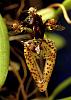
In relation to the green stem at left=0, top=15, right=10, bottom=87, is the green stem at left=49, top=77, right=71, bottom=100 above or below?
below

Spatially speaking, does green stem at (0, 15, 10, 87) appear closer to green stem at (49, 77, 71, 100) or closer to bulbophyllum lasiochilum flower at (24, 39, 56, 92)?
bulbophyllum lasiochilum flower at (24, 39, 56, 92)

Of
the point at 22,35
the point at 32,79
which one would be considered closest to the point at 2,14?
the point at 22,35

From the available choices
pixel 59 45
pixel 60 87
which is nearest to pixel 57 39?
pixel 59 45

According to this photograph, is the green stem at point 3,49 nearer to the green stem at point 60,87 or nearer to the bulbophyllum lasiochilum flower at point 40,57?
the bulbophyllum lasiochilum flower at point 40,57

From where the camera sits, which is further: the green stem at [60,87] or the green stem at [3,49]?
the green stem at [60,87]

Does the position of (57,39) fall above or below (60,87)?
above

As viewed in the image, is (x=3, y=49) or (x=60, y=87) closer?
(x=3, y=49)

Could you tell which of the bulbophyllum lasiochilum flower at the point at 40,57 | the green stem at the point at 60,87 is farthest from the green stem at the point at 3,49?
the green stem at the point at 60,87

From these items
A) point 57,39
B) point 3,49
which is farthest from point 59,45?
point 3,49

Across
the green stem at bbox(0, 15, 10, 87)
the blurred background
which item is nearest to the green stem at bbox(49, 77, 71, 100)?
the blurred background

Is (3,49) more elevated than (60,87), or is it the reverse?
(3,49)

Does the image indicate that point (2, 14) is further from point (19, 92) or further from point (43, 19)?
point (19, 92)

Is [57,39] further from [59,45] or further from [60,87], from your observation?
[60,87]
